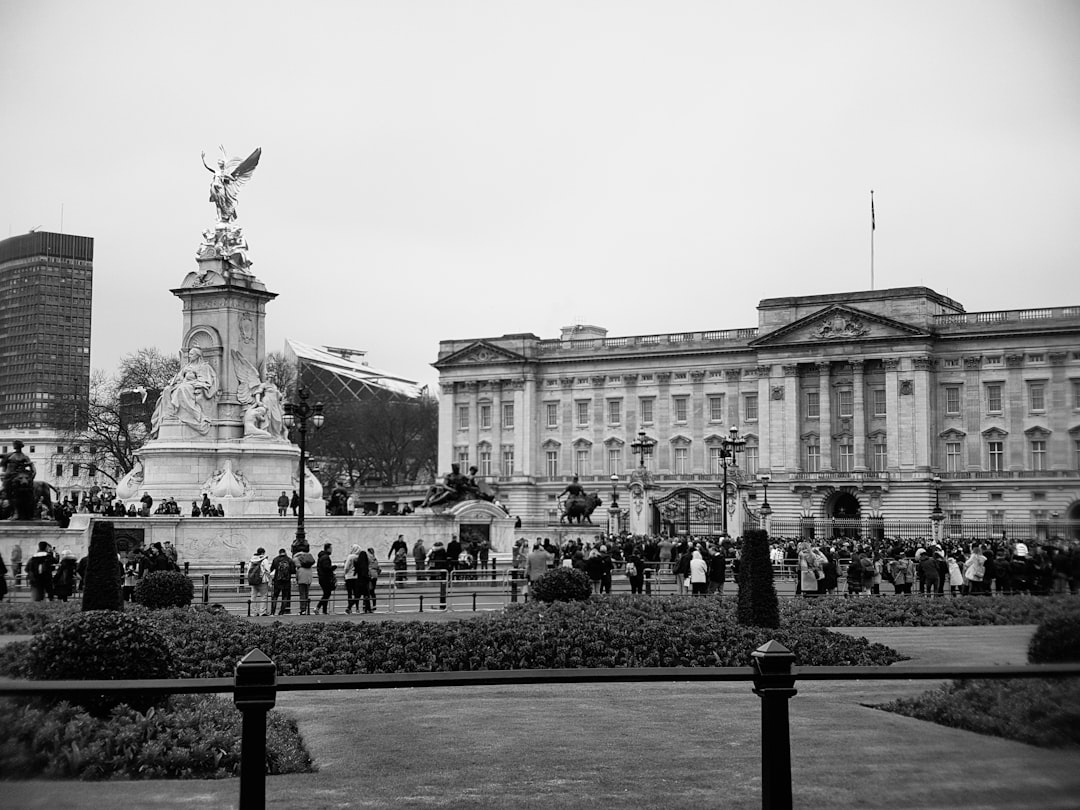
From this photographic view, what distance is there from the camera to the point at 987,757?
661cm

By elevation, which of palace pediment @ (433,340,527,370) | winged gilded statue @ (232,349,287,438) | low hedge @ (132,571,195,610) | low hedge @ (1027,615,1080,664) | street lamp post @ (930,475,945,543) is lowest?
low hedge @ (132,571,195,610)

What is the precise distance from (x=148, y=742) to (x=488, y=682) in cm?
397

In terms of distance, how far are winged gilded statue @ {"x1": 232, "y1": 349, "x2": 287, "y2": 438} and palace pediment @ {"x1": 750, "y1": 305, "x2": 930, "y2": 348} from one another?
53963mm

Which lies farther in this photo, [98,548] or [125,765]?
[98,548]

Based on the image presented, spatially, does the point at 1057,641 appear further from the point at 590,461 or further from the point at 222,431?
the point at 590,461

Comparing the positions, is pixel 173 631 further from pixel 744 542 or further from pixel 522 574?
pixel 522 574

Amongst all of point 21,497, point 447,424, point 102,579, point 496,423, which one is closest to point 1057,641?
point 102,579

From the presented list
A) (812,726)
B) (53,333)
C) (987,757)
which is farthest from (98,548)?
(987,757)

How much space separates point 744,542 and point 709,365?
79893 mm

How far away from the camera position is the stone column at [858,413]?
302 feet

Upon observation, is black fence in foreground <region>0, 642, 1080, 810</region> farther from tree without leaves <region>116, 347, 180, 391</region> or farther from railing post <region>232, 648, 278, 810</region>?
tree without leaves <region>116, 347, 180, 391</region>

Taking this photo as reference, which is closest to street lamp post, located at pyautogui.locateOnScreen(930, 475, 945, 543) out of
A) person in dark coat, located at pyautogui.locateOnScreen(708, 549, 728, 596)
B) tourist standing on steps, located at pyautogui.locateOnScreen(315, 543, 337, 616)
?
person in dark coat, located at pyautogui.locateOnScreen(708, 549, 728, 596)

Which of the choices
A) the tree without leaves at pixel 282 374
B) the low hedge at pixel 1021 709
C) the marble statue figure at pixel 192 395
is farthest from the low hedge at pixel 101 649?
the tree without leaves at pixel 282 374

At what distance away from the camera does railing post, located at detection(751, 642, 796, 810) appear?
21.3ft
